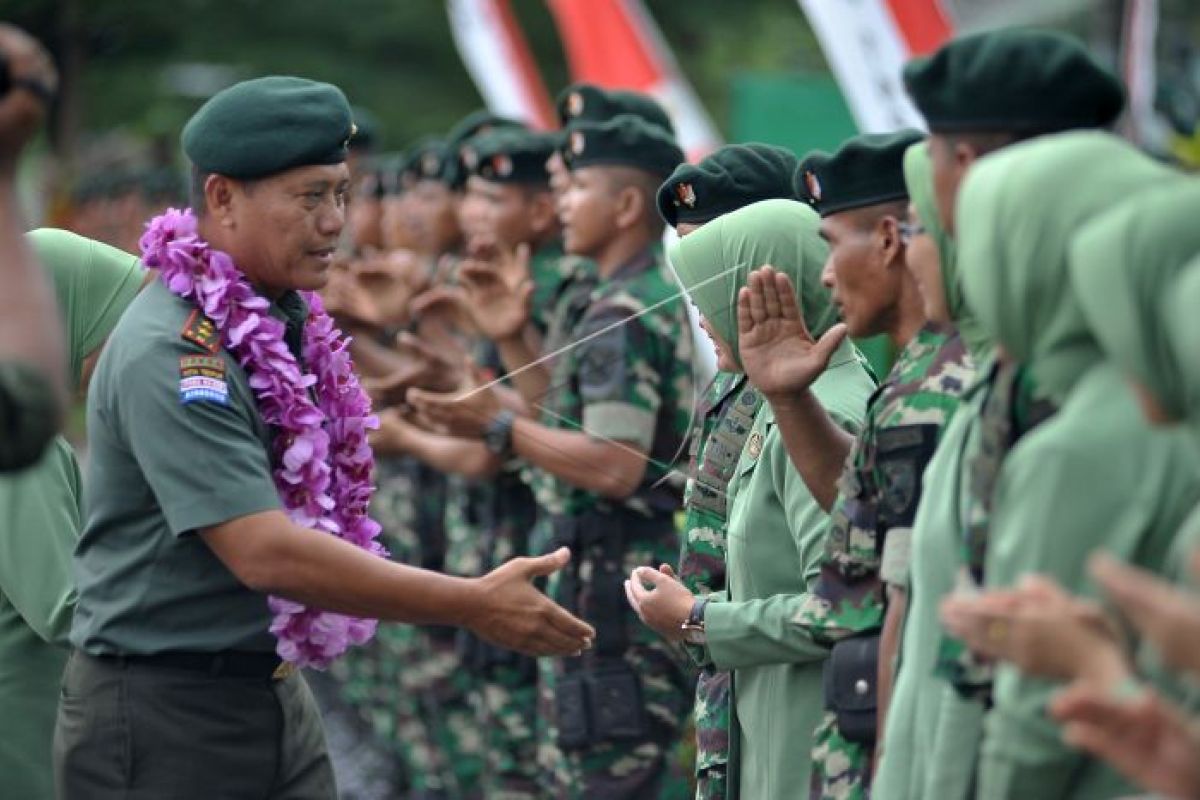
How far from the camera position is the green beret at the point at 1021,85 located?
168 inches

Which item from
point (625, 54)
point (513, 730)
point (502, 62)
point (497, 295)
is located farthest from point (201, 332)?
point (502, 62)

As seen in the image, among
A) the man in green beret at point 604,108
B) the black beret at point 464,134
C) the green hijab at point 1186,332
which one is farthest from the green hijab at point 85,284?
the black beret at point 464,134

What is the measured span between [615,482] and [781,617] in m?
2.50

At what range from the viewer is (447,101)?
82.7 feet

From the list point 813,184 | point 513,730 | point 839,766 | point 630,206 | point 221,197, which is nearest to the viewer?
point 839,766

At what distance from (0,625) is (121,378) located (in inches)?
39.2

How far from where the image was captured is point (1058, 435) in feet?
12.3

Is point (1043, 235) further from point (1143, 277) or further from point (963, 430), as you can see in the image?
point (963, 430)

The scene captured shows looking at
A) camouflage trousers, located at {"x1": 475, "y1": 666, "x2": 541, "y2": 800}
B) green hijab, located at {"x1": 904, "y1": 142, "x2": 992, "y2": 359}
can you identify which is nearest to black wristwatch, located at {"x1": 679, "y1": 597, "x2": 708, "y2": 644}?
green hijab, located at {"x1": 904, "y1": 142, "x2": 992, "y2": 359}

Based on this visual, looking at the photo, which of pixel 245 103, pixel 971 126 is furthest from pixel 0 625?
pixel 971 126

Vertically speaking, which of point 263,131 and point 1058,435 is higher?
point 263,131

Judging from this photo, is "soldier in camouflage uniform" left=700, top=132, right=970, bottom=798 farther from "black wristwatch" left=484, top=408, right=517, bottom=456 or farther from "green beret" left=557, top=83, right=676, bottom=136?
"green beret" left=557, top=83, right=676, bottom=136

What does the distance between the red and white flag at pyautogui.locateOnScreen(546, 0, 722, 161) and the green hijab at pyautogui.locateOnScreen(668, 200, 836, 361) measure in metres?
6.68

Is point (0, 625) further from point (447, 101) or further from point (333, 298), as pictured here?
point (447, 101)
